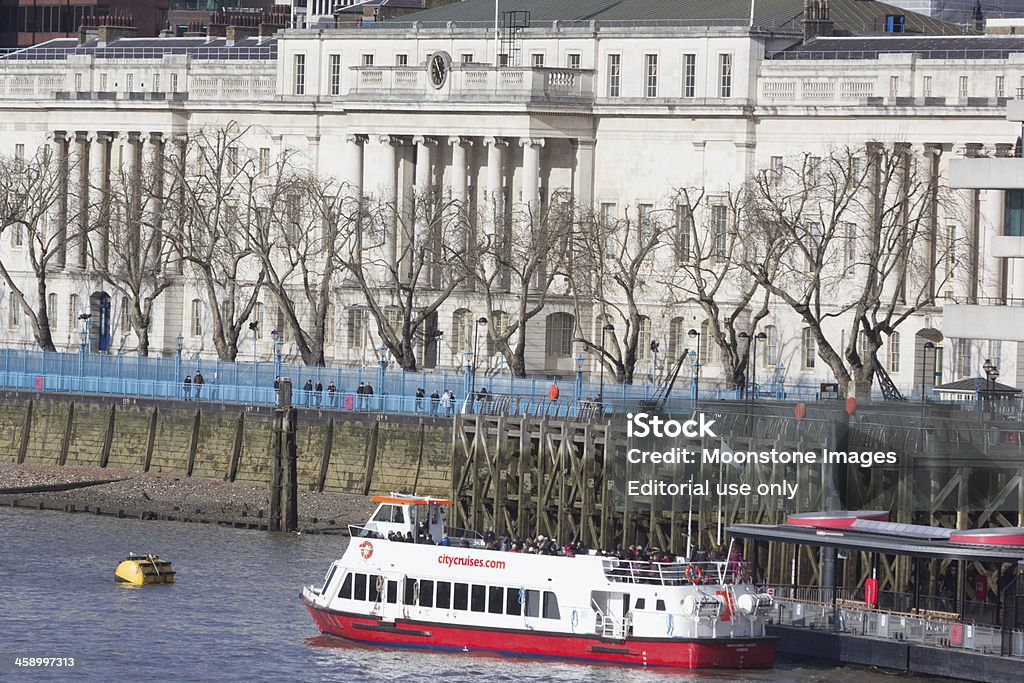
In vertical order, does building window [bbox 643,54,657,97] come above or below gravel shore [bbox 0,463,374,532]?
above

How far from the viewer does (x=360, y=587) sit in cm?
10150

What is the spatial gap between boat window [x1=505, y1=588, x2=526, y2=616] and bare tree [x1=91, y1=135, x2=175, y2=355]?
60445 mm

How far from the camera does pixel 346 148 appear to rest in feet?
551

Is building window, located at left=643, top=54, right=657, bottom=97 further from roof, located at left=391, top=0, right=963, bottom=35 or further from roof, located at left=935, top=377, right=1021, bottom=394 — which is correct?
roof, located at left=935, top=377, right=1021, bottom=394

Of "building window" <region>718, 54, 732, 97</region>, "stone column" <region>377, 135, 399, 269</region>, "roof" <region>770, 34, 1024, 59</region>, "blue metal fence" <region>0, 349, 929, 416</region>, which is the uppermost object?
"roof" <region>770, 34, 1024, 59</region>

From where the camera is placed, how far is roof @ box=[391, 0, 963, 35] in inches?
6275

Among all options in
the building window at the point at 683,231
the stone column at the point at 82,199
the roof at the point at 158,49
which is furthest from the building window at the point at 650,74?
the stone column at the point at 82,199

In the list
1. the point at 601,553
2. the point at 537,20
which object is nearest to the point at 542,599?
the point at 601,553

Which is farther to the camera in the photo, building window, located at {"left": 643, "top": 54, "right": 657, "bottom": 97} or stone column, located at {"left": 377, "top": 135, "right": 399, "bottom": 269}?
stone column, located at {"left": 377, "top": 135, "right": 399, "bottom": 269}

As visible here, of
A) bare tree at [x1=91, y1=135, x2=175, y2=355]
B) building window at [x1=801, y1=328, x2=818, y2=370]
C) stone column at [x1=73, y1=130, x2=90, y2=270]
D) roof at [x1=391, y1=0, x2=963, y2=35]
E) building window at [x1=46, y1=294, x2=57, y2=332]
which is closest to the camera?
building window at [x1=801, y1=328, x2=818, y2=370]

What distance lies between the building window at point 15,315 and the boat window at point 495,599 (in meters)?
85.9

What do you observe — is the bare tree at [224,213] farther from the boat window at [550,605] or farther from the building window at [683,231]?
the boat window at [550,605]

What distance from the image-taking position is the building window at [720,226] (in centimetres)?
15238

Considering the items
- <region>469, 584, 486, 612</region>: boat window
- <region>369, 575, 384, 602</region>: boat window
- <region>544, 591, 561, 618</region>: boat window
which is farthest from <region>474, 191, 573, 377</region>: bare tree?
<region>544, 591, 561, 618</region>: boat window
